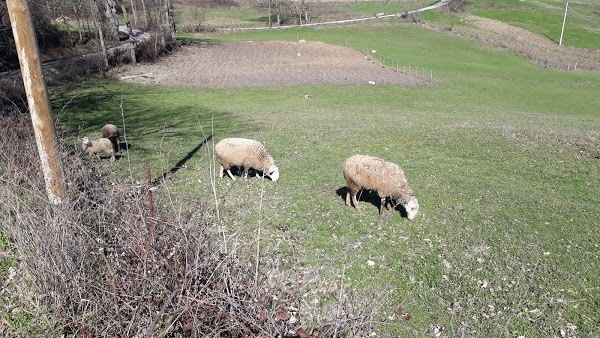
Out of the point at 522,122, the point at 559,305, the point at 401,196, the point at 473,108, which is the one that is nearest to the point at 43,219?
the point at 401,196

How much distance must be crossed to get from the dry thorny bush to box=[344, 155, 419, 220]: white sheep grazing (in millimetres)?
5978

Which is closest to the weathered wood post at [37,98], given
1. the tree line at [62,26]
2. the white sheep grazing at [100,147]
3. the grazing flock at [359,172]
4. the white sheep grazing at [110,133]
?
the grazing flock at [359,172]

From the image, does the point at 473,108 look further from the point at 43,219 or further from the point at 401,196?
the point at 43,219

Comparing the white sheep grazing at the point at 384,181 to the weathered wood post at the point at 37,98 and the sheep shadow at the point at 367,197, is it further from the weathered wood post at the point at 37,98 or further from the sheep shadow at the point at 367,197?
the weathered wood post at the point at 37,98

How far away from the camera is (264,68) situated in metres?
39.8

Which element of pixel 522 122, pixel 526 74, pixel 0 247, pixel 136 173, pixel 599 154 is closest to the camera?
pixel 0 247

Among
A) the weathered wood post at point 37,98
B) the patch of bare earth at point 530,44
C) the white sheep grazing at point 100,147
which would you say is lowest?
the patch of bare earth at point 530,44

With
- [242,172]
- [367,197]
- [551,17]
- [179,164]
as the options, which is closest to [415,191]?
[367,197]

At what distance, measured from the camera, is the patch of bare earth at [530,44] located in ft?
171

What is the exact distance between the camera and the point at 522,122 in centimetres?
2430

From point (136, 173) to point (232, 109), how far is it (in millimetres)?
12365

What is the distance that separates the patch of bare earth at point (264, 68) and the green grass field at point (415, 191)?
344 centimetres

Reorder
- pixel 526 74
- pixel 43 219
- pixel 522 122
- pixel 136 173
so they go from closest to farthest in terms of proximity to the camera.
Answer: pixel 43 219, pixel 136 173, pixel 522 122, pixel 526 74

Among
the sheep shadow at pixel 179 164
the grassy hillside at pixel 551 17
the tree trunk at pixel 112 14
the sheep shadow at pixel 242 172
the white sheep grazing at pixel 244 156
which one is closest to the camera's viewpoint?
the sheep shadow at pixel 179 164
